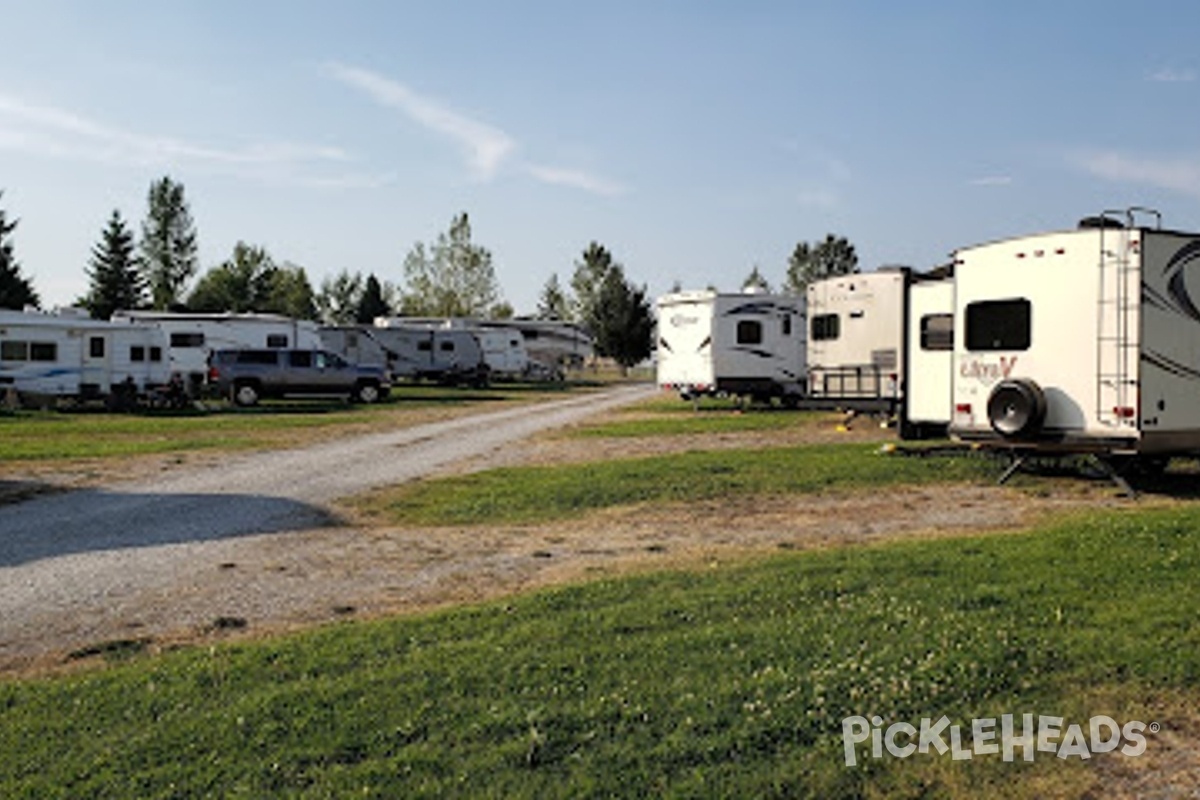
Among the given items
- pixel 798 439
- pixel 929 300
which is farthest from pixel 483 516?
pixel 798 439

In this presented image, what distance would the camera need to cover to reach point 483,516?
12117 millimetres

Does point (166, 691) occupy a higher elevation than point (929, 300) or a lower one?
lower

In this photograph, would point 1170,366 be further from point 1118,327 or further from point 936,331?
point 936,331

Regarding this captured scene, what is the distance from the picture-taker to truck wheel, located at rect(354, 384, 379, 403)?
3722cm

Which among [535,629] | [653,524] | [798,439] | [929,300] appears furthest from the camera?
[798,439]

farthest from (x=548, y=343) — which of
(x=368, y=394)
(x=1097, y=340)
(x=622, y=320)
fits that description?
(x=1097, y=340)

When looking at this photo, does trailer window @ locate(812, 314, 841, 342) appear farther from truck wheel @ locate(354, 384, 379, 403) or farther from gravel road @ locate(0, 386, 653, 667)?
truck wheel @ locate(354, 384, 379, 403)

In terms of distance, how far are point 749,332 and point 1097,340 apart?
53.9 ft

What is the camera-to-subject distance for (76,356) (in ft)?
105

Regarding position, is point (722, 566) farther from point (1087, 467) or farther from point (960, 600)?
point (1087, 467)

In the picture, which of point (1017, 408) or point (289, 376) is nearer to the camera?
point (1017, 408)

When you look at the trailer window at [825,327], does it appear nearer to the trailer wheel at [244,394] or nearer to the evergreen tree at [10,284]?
the trailer wheel at [244,394]

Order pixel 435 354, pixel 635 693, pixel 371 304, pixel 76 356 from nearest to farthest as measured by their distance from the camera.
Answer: pixel 635 693 < pixel 76 356 < pixel 435 354 < pixel 371 304

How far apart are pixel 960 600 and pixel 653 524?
4.93 metres
